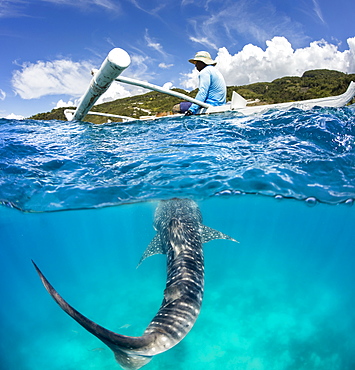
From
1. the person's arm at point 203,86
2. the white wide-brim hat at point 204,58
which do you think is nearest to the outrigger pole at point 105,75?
the person's arm at point 203,86

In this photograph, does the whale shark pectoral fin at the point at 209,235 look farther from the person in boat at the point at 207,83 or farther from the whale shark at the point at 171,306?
the person in boat at the point at 207,83

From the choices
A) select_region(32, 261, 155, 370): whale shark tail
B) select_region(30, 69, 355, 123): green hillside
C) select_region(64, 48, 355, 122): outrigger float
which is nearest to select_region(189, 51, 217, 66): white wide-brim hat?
select_region(64, 48, 355, 122): outrigger float

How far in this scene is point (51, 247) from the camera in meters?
19.4

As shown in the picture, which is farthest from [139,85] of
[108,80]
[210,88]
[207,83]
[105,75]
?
[210,88]

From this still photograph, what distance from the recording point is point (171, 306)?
3.38 meters

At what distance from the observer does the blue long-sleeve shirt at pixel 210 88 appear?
9539 mm

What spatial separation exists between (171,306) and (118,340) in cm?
112

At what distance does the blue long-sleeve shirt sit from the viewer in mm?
9539

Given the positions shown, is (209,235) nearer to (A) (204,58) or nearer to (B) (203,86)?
(B) (203,86)

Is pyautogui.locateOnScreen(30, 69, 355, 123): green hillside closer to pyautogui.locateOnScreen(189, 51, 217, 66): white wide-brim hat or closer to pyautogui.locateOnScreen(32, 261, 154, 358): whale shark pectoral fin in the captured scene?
pyautogui.locateOnScreen(189, 51, 217, 66): white wide-brim hat

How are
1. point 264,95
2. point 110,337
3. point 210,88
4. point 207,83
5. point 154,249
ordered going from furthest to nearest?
point 264,95 < point 210,88 < point 207,83 < point 154,249 < point 110,337

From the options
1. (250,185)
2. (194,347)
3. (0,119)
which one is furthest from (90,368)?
(0,119)

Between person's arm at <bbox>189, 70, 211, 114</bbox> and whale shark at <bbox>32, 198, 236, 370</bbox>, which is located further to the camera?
person's arm at <bbox>189, 70, 211, 114</bbox>

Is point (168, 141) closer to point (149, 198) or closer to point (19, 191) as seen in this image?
point (149, 198)
